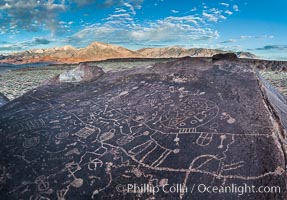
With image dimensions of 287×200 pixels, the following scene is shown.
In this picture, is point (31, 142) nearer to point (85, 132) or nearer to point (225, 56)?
point (85, 132)

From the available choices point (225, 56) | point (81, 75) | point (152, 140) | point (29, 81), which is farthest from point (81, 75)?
point (29, 81)

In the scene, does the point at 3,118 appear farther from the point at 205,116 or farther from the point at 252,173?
the point at 252,173

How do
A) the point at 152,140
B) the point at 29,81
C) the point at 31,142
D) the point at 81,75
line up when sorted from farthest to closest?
the point at 29,81 < the point at 81,75 < the point at 31,142 < the point at 152,140

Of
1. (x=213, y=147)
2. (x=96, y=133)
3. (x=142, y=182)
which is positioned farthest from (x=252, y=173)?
(x=96, y=133)

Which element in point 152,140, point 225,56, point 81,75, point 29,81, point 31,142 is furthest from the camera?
point 29,81

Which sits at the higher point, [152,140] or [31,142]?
[152,140]

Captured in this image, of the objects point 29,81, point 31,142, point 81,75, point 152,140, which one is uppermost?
point 81,75

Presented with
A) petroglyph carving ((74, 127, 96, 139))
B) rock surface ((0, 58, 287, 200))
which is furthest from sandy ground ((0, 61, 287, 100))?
petroglyph carving ((74, 127, 96, 139))

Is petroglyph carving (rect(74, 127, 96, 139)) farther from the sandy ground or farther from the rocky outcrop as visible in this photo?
the sandy ground
